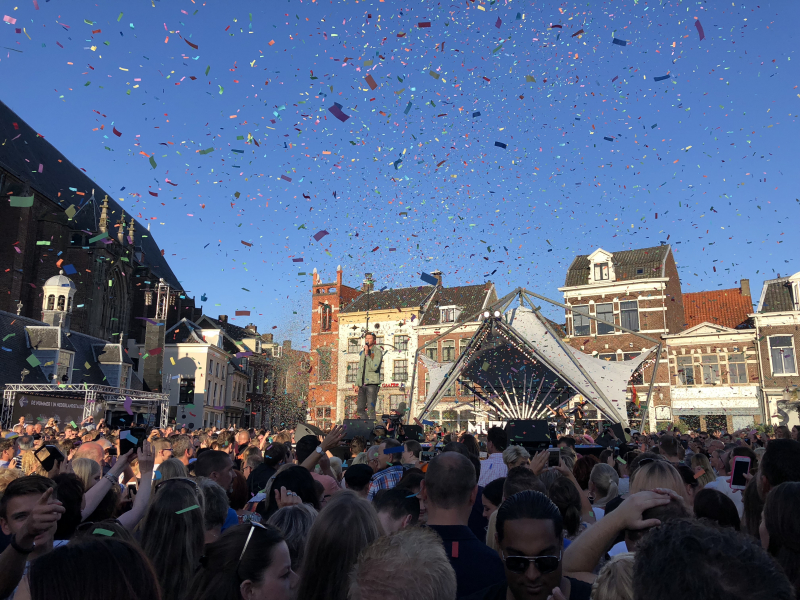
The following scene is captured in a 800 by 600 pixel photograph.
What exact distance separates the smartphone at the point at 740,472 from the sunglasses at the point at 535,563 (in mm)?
3867

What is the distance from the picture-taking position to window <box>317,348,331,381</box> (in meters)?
56.6

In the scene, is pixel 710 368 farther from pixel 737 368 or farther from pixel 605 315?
pixel 605 315

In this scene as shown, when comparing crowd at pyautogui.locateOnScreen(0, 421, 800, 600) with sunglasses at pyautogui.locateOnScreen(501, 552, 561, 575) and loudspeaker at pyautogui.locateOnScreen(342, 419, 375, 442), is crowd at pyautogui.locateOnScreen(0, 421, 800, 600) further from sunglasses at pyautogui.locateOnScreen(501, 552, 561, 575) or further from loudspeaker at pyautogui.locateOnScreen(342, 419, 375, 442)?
loudspeaker at pyautogui.locateOnScreen(342, 419, 375, 442)

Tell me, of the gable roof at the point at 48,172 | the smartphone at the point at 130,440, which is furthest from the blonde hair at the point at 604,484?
the gable roof at the point at 48,172

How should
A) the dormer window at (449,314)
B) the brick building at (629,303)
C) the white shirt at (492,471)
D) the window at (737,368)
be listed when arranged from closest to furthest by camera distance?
the white shirt at (492,471), the window at (737,368), the brick building at (629,303), the dormer window at (449,314)

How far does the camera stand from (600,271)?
40.9 m

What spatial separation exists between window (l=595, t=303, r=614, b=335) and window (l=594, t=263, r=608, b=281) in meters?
1.88

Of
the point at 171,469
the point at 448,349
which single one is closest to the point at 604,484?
the point at 171,469

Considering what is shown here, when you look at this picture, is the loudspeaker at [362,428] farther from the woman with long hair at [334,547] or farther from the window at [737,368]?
the window at [737,368]

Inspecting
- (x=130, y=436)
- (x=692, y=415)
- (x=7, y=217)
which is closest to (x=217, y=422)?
(x=7, y=217)

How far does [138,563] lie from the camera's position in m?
1.92

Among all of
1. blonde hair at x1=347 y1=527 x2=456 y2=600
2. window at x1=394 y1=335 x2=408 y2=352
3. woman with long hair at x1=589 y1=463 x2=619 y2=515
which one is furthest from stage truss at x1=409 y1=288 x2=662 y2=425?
window at x1=394 y1=335 x2=408 y2=352

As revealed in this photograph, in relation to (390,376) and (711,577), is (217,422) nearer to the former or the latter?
(390,376)

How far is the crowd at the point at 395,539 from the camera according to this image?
5.21 ft
